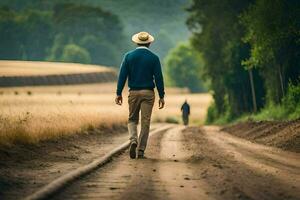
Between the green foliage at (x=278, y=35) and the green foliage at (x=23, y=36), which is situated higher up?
the green foliage at (x=23, y=36)

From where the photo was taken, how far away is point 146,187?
9.37 meters

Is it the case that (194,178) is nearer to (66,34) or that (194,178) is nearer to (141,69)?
(141,69)

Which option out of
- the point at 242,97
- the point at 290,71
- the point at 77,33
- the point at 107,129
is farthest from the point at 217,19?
the point at 77,33

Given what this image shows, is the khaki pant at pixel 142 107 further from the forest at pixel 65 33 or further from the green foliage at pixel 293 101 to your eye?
the forest at pixel 65 33

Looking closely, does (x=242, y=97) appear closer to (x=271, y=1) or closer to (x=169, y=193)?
(x=271, y=1)

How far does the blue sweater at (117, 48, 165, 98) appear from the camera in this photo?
46.8 feet

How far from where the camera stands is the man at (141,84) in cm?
1418

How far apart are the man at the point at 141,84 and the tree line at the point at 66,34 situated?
1584 inches

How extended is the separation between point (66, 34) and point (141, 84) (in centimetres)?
9693

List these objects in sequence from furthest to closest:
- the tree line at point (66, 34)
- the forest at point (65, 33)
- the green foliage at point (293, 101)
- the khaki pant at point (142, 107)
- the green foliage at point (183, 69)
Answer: the green foliage at point (183, 69) → the forest at point (65, 33) → the tree line at point (66, 34) → the green foliage at point (293, 101) → the khaki pant at point (142, 107)

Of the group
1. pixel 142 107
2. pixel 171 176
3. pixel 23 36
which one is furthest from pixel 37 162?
pixel 23 36

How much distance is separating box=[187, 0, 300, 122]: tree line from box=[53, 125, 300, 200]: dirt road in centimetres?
1719

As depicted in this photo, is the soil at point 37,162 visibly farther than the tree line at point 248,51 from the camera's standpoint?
No

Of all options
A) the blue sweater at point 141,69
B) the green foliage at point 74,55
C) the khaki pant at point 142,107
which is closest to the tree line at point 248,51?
the blue sweater at point 141,69
